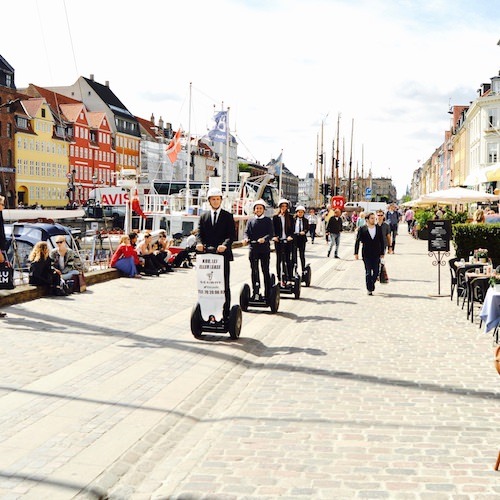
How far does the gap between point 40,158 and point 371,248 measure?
72160 mm

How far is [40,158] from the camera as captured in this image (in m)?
83.2

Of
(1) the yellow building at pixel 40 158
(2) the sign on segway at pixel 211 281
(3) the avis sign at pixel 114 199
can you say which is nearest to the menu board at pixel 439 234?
(2) the sign on segway at pixel 211 281

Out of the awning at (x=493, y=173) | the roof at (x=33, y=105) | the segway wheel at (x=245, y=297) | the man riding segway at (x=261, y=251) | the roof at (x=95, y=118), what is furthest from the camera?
the roof at (x=95, y=118)

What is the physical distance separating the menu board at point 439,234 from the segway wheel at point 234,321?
7.46 metres

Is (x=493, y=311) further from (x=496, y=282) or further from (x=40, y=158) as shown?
(x=40, y=158)

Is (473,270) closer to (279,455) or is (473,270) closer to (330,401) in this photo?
(330,401)

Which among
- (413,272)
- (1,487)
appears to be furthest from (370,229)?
(1,487)

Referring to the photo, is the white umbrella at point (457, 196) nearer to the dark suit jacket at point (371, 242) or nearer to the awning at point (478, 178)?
the awning at point (478, 178)

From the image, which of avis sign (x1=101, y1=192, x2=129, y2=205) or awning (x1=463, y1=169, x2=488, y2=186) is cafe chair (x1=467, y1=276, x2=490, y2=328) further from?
avis sign (x1=101, y1=192, x2=129, y2=205)

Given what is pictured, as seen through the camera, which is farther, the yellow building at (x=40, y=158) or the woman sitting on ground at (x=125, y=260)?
the yellow building at (x=40, y=158)

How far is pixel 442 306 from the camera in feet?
47.2

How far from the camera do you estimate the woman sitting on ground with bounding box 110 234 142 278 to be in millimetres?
19141

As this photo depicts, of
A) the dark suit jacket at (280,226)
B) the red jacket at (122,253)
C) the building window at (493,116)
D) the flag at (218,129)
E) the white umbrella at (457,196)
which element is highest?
the building window at (493,116)

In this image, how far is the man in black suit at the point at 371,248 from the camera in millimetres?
16188
